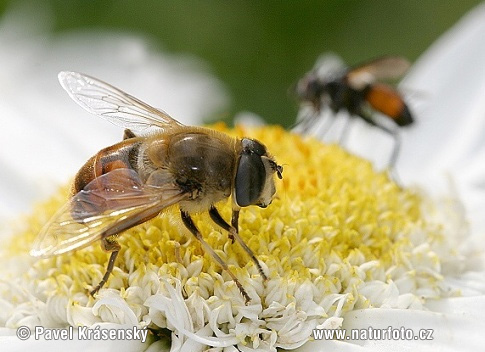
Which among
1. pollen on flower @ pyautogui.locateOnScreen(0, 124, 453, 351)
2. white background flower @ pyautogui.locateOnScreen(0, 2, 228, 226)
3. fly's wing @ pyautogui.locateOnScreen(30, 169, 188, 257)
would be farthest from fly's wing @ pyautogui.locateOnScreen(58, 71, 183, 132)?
white background flower @ pyautogui.locateOnScreen(0, 2, 228, 226)

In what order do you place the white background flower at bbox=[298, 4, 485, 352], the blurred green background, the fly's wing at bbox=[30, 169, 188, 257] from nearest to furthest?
1. the fly's wing at bbox=[30, 169, 188, 257]
2. the white background flower at bbox=[298, 4, 485, 352]
3. the blurred green background

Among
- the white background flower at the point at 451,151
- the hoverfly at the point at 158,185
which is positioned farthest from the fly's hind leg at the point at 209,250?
the white background flower at the point at 451,151

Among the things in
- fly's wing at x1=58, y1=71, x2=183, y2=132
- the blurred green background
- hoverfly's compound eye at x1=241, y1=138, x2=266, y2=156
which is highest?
the blurred green background

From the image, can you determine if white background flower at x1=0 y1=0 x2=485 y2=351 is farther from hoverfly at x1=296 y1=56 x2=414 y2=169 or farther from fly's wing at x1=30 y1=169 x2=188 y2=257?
fly's wing at x1=30 y1=169 x2=188 y2=257

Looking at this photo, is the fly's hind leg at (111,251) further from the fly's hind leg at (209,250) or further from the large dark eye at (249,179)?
the large dark eye at (249,179)

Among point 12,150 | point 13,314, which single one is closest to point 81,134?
point 12,150

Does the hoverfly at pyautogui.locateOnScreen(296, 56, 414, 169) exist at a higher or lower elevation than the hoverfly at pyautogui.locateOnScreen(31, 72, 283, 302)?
higher
